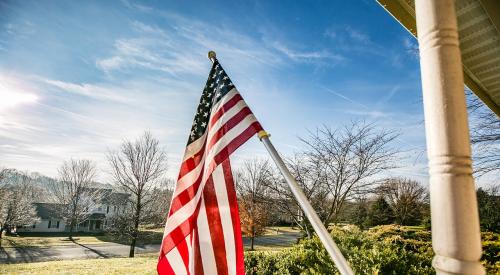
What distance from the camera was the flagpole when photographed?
163cm

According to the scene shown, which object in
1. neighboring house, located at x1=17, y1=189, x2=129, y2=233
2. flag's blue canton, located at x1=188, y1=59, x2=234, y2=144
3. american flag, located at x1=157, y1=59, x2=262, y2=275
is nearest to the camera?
american flag, located at x1=157, y1=59, x2=262, y2=275

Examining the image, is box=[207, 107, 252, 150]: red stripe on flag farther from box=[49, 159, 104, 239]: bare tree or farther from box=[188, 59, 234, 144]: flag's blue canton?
box=[49, 159, 104, 239]: bare tree

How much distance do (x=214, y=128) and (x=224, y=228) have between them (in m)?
0.99

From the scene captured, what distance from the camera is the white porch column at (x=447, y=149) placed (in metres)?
1.04

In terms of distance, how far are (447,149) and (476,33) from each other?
2315 millimetres

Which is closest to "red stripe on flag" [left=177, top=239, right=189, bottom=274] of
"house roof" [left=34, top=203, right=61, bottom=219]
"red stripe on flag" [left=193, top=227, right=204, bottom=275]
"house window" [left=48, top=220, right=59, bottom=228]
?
"red stripe on flag" [left=193, top=227, right=204, bottom=275]

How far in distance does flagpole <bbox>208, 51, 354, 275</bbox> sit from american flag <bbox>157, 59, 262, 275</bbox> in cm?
31

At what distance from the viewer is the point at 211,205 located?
273cm

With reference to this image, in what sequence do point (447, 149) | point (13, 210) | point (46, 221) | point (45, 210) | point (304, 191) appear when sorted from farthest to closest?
point (45, 210) < point (46, 221) < point (13, 210) < point (304, 191) < point (447, 149)

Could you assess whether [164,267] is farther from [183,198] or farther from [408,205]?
[408,205]

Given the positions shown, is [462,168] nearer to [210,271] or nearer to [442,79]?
[442,79]

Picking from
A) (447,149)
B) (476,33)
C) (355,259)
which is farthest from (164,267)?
(355,259)

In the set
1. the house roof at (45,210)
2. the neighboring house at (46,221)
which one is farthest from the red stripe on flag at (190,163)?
the house roof at (45,210)

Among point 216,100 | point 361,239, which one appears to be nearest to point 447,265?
point 216,100
